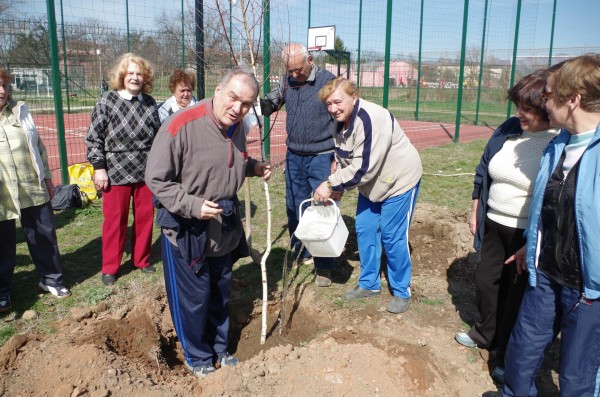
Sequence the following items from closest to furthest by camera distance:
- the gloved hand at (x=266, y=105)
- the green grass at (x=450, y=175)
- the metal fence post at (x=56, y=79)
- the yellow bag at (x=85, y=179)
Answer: the gloved hand at (x=266, y=105), the metal fence post at (x=56, y=79), the yellow bag at (x=85, y=179), the green grass at (x=450, y=175)

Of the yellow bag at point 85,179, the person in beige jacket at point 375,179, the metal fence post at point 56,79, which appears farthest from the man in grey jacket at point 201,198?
the metal fence post at point 56,79

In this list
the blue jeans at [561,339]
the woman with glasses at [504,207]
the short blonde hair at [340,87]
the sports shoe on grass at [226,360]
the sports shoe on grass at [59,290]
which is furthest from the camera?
the sports shoe on grass at [59,290]

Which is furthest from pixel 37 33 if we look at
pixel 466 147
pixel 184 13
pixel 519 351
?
pixel 466 147

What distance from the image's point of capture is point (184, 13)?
7.80m

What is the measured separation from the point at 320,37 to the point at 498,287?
8.24m

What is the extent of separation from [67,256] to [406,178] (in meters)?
3.34

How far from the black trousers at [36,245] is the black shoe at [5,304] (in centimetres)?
3

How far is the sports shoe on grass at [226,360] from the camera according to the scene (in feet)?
10.4

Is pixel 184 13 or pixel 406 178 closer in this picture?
pixel 406 178

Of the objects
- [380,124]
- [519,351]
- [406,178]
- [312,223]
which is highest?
[380,124]

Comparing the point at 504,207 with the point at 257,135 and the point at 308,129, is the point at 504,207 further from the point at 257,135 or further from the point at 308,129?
the point at 257,135

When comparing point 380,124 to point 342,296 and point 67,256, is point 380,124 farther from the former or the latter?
point 67,256

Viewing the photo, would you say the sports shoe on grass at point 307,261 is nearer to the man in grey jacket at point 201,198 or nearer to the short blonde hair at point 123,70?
the man in grey jacket at point 201,198

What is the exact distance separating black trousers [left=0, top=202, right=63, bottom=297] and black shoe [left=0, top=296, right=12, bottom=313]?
0.09ft
